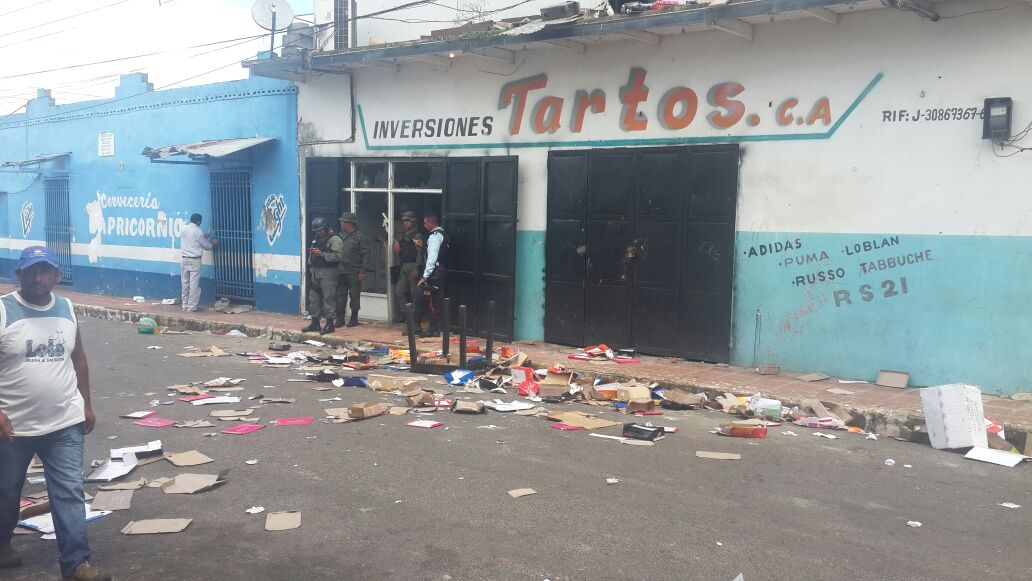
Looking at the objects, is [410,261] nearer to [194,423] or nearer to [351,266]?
[351,266]

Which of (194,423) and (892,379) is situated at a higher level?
(892,379)

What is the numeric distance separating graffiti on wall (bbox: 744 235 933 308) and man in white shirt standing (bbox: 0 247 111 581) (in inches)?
303

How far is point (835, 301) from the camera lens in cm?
938

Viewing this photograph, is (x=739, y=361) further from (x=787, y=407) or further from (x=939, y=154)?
(x=939, y=154)

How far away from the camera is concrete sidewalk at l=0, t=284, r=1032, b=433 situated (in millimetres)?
7859

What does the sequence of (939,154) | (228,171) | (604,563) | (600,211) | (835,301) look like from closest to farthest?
1. (604,563)
2. (939,154)
3. (835,301)
4. (600,211)
5. (228,171)

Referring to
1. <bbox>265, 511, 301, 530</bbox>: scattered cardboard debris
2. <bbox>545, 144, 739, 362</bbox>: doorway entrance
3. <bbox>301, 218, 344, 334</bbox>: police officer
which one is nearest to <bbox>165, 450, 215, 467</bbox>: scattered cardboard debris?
<bbox>265, 511, 301, 530</bbox>: scattered cardboard debris

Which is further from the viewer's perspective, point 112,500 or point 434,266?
point 434,266

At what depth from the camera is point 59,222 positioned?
68.3ft

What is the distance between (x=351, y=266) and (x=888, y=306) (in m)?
7.99

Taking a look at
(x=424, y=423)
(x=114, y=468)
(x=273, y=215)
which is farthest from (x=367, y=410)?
(x=273, y=215)

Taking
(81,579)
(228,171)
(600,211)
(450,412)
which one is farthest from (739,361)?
(228,171)

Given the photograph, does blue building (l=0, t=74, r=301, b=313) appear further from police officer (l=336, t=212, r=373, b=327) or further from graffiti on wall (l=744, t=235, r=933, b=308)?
graffiti on wall (l=744, t=235, r=933, b=308)

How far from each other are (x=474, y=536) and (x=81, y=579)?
82.2 inches
